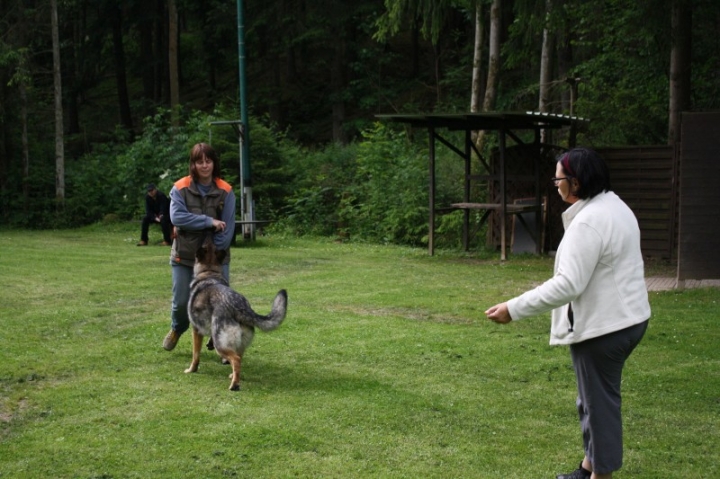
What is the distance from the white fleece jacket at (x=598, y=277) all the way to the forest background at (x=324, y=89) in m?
13.5

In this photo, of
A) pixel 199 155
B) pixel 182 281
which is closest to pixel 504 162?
pixel 182 281

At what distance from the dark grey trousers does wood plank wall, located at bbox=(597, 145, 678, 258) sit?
12988mm

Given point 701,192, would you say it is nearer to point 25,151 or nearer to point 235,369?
point 235,369

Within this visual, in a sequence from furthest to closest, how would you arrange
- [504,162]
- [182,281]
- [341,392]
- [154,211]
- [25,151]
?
[25,151] < [154,211] < [504,162] < [182,281] < [341,392]

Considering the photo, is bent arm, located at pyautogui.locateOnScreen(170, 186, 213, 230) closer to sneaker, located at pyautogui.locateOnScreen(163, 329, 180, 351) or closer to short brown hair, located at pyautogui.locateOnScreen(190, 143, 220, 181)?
short brown hair, located at pyautogui.locateOnScreen(190, 143, 220, 181)

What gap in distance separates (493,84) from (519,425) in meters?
17.9

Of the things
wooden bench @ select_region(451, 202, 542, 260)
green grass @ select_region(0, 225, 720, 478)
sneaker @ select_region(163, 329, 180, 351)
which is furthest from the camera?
wooden bench @ select_region(451, 202, 542, 260)

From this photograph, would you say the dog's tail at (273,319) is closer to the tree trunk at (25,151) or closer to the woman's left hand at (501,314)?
the woman's left hand at (501,314)

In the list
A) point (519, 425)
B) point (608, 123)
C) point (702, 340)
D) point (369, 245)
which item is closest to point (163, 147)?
point (369, 245)

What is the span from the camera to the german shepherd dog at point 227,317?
7297mm

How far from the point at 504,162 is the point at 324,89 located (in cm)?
2592

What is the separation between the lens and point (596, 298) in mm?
4395

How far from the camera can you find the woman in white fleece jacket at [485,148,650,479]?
4348 mm

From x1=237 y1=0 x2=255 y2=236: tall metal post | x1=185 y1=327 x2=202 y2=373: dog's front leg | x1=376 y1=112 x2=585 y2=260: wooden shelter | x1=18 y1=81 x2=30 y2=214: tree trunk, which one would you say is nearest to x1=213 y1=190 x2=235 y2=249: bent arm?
x1=185 y1=327 x2=202 y2=373: dog's front leg
